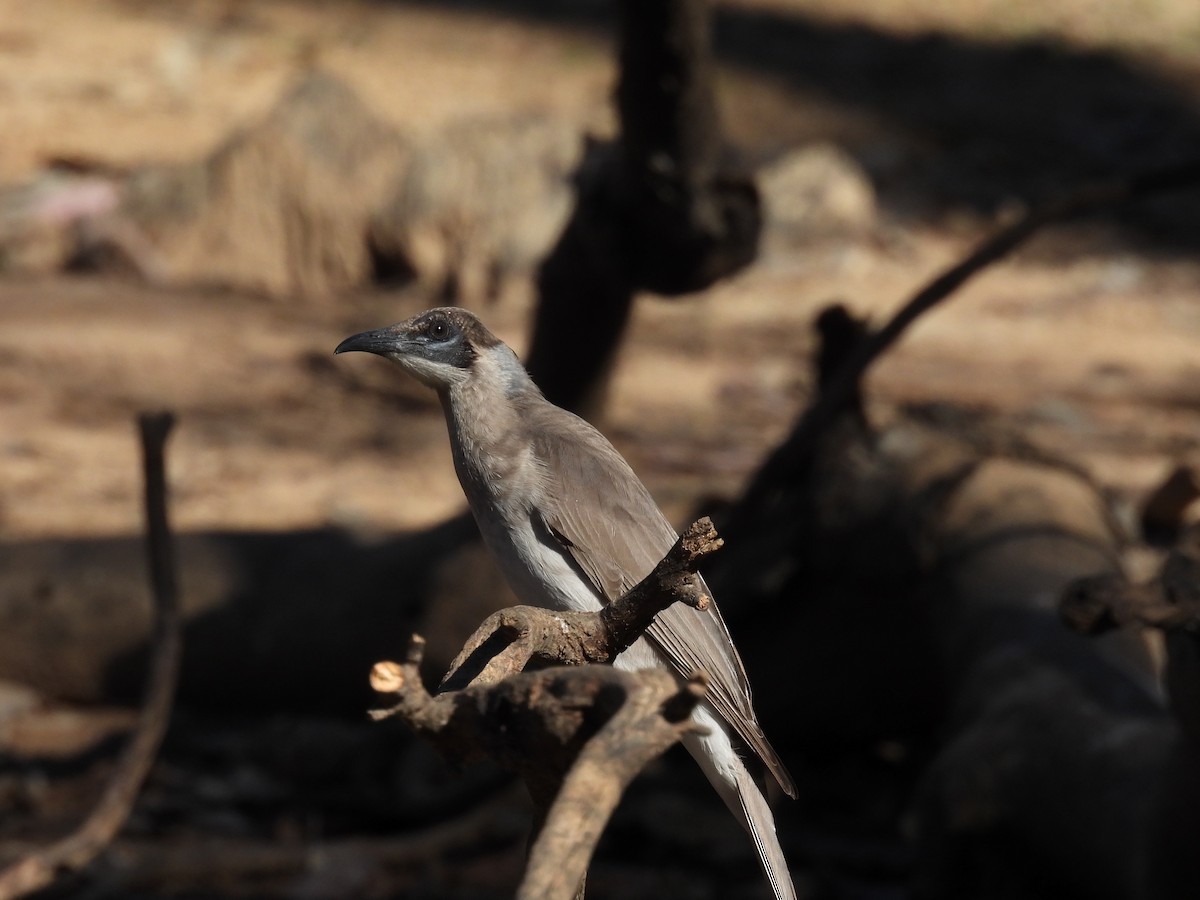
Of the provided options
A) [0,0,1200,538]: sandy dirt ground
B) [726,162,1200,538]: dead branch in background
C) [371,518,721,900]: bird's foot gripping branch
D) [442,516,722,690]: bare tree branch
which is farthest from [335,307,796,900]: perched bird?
[0,0,1200,538]: sandy dirt ground

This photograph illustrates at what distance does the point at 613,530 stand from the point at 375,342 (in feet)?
2.01

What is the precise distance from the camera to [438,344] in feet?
10.2

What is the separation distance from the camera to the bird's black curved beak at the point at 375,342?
297cm

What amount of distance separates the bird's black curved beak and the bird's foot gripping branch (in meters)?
1.07

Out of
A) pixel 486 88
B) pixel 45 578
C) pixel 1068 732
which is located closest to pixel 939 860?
pixel 1068 732

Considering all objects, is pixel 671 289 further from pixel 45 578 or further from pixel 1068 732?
pixel 45 578

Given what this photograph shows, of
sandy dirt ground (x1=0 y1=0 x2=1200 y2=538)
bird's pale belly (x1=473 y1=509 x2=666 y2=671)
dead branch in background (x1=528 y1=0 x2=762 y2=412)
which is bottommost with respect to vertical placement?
sandy dirt ground (x1=0 y1=0 x2=1200 y2=538)

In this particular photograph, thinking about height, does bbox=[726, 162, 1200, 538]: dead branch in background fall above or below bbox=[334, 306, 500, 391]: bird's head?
below

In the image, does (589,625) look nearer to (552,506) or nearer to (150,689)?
(552,506)

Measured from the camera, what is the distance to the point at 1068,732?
13.4ft

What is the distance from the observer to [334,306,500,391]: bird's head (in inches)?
121

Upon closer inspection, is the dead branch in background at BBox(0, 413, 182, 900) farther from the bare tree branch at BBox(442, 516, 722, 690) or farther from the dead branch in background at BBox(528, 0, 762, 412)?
the bare tree branch at BBox(442, 516, 722, 690)

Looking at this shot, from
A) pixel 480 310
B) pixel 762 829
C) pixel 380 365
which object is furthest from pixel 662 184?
pixel 480 310

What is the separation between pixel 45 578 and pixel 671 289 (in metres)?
2.56
